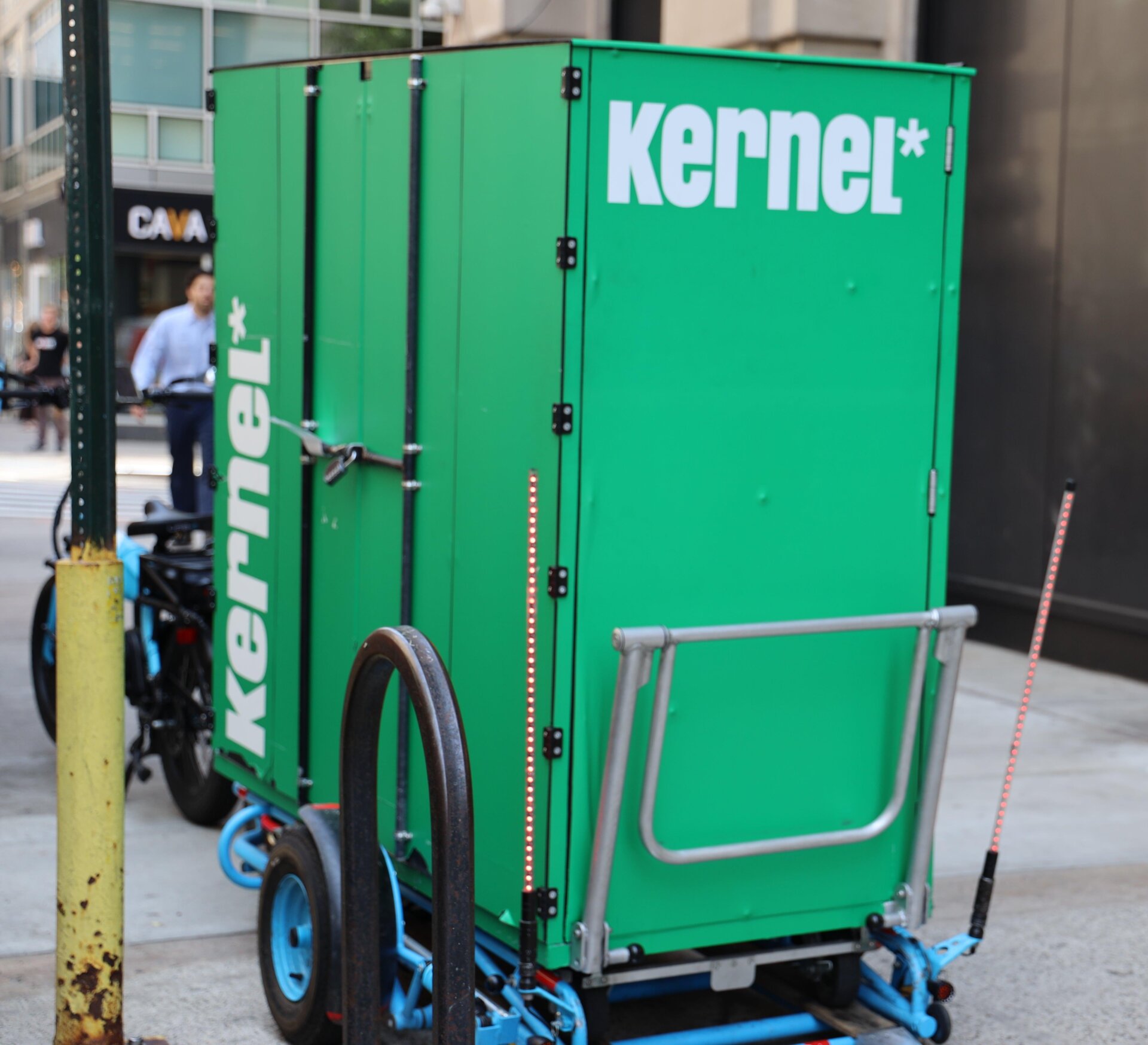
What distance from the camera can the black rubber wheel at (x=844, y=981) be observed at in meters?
4.37

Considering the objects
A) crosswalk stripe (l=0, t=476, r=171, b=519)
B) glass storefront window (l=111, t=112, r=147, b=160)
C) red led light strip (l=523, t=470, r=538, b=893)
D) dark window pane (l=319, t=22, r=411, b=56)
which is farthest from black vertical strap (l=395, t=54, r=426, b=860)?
glass storefront window (l=111, t=112, r=147, b=160)

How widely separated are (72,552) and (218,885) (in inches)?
82.9

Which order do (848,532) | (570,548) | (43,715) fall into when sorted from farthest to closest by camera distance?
1. (43,715)
2. (848,532)
3. (570,548)

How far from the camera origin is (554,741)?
3822 mm

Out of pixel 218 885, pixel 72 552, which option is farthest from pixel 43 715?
pixel 72 552

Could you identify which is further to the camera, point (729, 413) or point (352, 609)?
point (352, 609)

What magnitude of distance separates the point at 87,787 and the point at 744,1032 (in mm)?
1641

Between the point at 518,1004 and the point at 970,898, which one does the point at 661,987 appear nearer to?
the point at 518,1004

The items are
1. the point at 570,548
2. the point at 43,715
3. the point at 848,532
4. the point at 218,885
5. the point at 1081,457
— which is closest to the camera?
the point at 570,548

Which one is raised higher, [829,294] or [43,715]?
[829,294]

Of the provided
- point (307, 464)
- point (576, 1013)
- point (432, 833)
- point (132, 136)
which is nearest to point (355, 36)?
point (132, 136)

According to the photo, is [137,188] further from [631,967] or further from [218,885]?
[631,967]

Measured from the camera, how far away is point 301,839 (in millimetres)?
4348

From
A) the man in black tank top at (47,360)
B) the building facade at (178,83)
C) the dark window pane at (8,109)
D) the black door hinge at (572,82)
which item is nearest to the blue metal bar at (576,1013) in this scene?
the black door hinge at (572,82)
